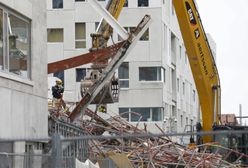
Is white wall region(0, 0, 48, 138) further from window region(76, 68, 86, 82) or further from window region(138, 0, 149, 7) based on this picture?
window region(138, 0, 149, 7)

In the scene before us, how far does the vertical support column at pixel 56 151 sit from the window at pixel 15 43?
6.53 metres

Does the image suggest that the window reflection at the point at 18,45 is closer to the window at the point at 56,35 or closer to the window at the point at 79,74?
the window at the point at 79,74

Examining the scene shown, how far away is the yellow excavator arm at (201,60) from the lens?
2406 cm

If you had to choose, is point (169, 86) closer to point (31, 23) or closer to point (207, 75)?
point (207, 75)

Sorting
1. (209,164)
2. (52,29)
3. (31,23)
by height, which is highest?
(52,29)

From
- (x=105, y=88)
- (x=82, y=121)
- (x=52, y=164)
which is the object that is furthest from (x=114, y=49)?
(x=52, y=164)

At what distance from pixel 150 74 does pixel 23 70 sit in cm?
3416

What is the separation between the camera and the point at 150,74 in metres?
50.4

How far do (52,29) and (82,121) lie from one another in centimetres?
2876

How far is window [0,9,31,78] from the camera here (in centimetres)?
1551

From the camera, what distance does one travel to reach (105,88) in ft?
71.2

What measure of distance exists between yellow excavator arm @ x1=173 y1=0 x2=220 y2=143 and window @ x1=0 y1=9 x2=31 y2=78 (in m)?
8.39

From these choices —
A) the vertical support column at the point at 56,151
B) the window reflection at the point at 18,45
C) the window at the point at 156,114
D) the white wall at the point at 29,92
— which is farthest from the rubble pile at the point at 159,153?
the window at the point at 156,114

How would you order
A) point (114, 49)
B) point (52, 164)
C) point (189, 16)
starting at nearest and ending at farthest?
1. point (52, 164)
2. point (114, 49)
3. point (189, 16)
